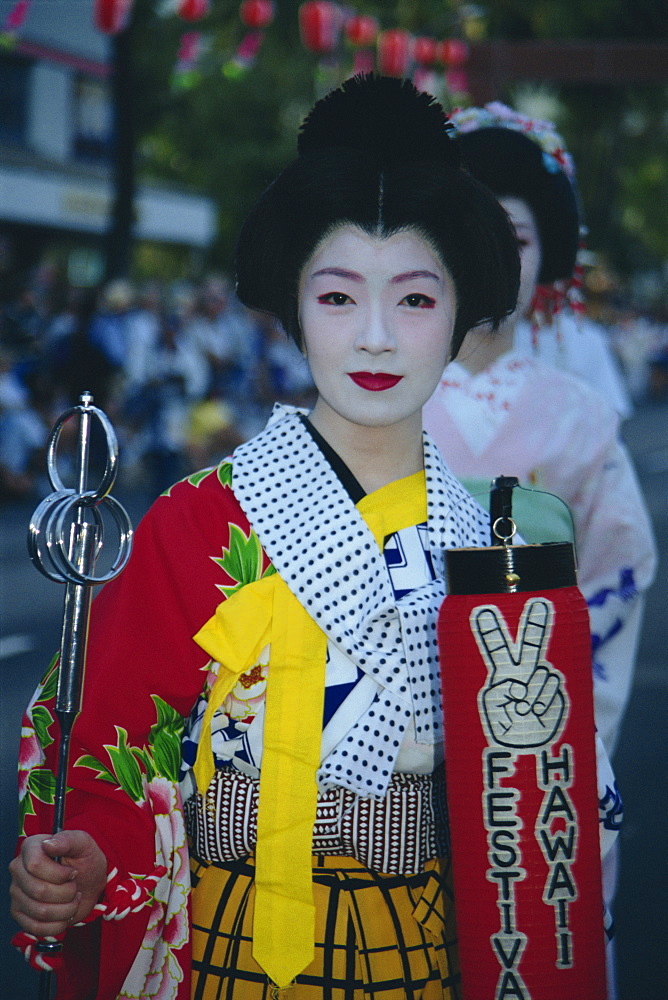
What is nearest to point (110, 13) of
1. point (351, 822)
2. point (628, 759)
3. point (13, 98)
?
point (628, 759)

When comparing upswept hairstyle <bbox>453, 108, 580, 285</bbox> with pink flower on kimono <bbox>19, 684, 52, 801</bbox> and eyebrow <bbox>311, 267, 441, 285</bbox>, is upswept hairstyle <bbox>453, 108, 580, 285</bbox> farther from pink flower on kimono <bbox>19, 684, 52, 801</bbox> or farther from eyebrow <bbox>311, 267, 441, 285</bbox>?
pink flower on kimono <bbox>19, 684, 52, 801</bbox>

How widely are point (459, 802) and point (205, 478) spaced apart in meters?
0.64

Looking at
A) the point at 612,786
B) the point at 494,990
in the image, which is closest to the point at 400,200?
the point at 612,786

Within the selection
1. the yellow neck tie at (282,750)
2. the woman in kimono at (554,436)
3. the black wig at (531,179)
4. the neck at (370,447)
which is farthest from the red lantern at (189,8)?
the yellow neck tie at (282,750)

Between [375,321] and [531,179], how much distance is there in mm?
1152

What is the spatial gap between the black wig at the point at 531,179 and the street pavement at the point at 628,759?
1.82 m

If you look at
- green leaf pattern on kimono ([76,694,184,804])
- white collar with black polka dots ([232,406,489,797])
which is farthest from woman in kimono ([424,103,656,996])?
green leaf pattern on kimono ([76,694,184,804])

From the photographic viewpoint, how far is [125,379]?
1179 cm

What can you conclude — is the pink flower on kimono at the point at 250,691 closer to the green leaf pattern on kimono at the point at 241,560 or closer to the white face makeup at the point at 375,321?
the green leaf pattern on kimono at the point at 241,560

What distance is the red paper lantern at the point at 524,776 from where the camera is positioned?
152 centimetres

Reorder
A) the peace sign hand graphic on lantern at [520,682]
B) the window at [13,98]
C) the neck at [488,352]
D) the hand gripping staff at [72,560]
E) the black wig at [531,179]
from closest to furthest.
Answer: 1. the peace sign hand graphic on lantern at [520,682]
2. the hand gripping staff at [72,560]
3. the black wig at [531,179]
4. the neck at [488,352]
5. the window at [13,98]

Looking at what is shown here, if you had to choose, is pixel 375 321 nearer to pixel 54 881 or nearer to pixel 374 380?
pixel 374 380

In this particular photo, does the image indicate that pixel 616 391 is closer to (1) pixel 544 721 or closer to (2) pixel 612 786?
(2) pixel 612 786

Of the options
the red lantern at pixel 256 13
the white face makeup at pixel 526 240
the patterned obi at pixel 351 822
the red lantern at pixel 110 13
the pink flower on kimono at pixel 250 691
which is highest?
the red lantern at pixel 256 13
